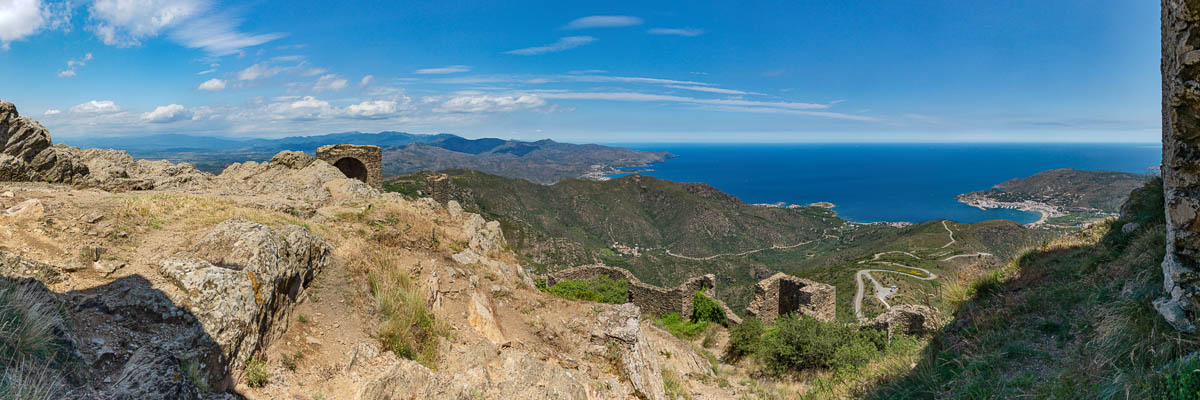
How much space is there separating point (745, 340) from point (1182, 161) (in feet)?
34.3

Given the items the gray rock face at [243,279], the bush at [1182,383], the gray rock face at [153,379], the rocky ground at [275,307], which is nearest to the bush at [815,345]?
the rocky ground at [275,307]

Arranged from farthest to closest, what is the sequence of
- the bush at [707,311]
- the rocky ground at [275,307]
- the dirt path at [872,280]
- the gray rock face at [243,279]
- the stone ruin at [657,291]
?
the dirt path at [872,280] < the stone ruin at [657,291] < the bush at [707,311] < the gray rock face at [243,279] < the rocky ground at [275,307]

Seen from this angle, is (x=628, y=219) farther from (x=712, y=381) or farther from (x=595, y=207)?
(x=712, y=381)

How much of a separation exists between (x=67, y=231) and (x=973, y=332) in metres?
10.9

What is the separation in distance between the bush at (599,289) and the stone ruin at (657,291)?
0.51 metres

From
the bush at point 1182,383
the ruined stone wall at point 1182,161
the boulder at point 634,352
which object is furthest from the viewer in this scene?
the boulder at point 634,352

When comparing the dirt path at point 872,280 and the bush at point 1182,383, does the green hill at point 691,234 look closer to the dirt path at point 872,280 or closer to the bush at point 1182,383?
the dirt path at point 872,280

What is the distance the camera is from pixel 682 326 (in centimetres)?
1638

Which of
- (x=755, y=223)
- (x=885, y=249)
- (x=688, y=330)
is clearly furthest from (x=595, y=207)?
(x=688, y=330)

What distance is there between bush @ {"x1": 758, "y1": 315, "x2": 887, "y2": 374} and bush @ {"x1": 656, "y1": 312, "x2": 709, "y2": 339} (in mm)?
4075

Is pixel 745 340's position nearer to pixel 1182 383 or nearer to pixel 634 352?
pixel 634 352

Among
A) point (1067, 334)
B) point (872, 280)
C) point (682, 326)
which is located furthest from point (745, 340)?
point (872, 280)

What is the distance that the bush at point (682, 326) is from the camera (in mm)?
15856

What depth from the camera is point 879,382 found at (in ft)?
21.6
